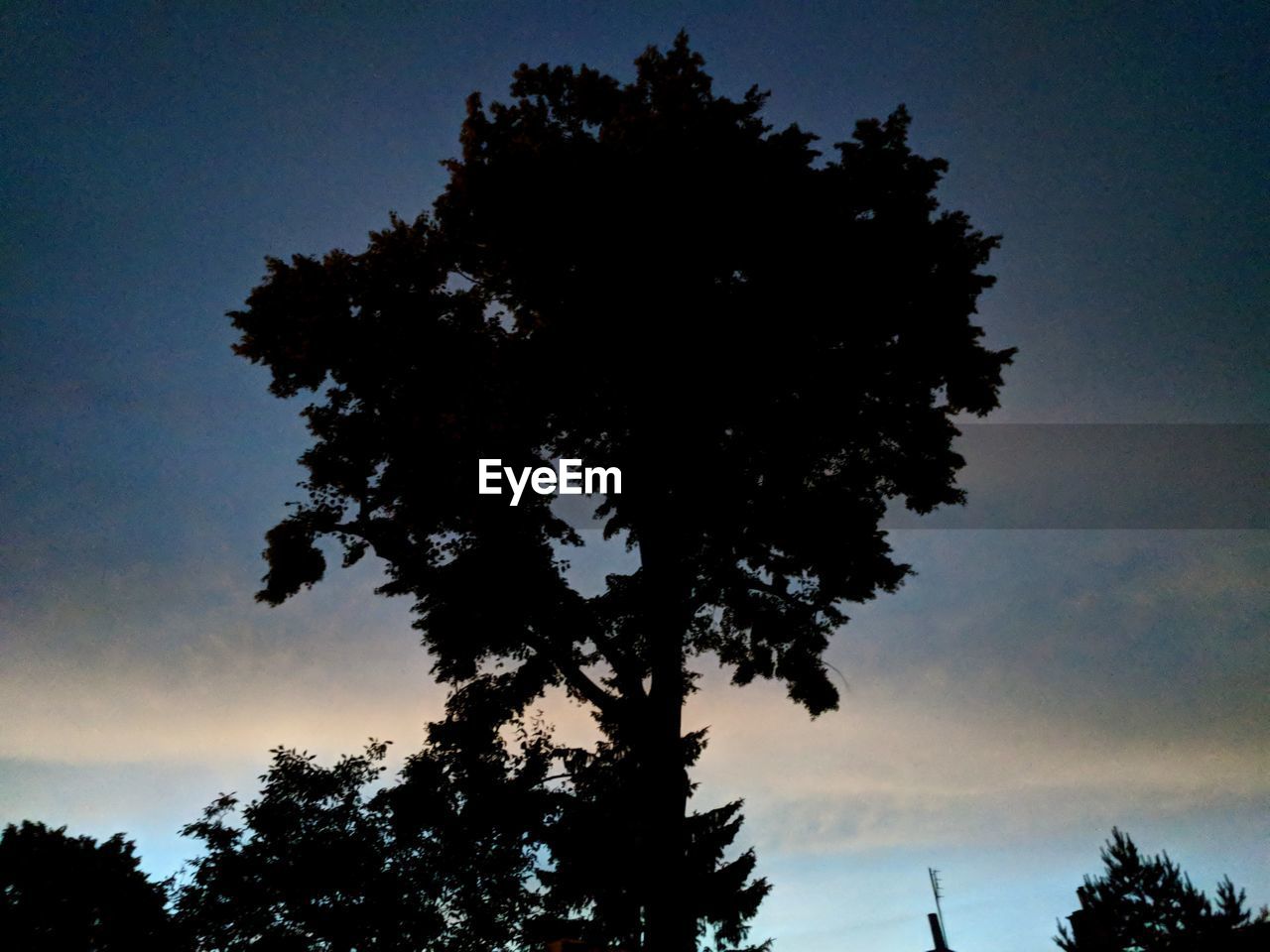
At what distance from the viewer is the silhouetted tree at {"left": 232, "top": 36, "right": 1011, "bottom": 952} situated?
42.0 ft

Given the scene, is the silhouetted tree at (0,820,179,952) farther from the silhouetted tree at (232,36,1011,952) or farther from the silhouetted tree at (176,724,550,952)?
the silhouetted tree at (232,36,1011,952)

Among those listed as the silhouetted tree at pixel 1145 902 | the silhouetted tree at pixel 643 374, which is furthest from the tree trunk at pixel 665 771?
the silhouetted tree at pixel 1145 902

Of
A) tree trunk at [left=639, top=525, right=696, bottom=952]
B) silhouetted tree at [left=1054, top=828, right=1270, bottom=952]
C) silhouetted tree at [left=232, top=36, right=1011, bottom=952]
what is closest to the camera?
tree trunk at [left=639, top=525, right=696, bottom=952]

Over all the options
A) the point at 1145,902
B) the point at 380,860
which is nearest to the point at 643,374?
the point at 380,860

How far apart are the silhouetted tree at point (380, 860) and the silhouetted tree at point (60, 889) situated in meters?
21.9

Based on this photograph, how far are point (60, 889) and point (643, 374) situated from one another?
42.9 metres

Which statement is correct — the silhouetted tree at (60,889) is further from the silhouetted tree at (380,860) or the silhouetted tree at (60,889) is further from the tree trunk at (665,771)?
the tree trunk at (665,771)

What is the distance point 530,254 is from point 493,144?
8.99 ft

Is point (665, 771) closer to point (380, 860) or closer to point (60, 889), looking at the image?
point (380, 860)

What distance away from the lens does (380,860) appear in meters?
14.3

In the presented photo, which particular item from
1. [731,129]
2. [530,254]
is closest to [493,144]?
[530,254]

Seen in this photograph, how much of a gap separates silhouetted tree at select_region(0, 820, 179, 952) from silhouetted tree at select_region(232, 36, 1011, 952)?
29472mm

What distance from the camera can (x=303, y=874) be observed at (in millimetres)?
13812

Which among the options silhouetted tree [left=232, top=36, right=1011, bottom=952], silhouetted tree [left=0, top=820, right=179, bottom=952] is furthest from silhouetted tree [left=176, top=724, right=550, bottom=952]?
silhouetted tree [left=0, top=820, right=179, bottom=952]
